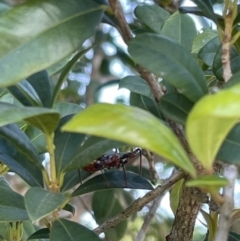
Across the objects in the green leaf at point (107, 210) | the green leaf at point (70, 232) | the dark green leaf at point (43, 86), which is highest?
the dark green leaf at point (43, 86)

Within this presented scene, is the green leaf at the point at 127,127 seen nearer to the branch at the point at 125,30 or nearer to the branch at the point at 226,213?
the branch at the point at 226,213

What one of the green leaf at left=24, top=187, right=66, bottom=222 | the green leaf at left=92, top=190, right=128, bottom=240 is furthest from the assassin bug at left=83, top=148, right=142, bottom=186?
the green leaf at left=92, top=190, right=128, bottom=240

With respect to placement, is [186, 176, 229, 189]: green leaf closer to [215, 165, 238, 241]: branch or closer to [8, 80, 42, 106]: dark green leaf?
[215, 165, 238, 241]: branch

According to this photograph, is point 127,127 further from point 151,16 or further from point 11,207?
point 151,16

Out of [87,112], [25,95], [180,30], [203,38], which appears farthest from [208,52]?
[87,112]

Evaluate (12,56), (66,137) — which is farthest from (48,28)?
(66,137)

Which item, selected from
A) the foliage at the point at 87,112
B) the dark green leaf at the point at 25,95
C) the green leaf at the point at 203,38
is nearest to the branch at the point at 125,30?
the foliage at the point at 87,112

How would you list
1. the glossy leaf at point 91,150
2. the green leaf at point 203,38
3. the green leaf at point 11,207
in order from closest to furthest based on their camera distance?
the glossy leaf at point 91,150
the green leaf at point 11,207
the green leaf at point 203,38
